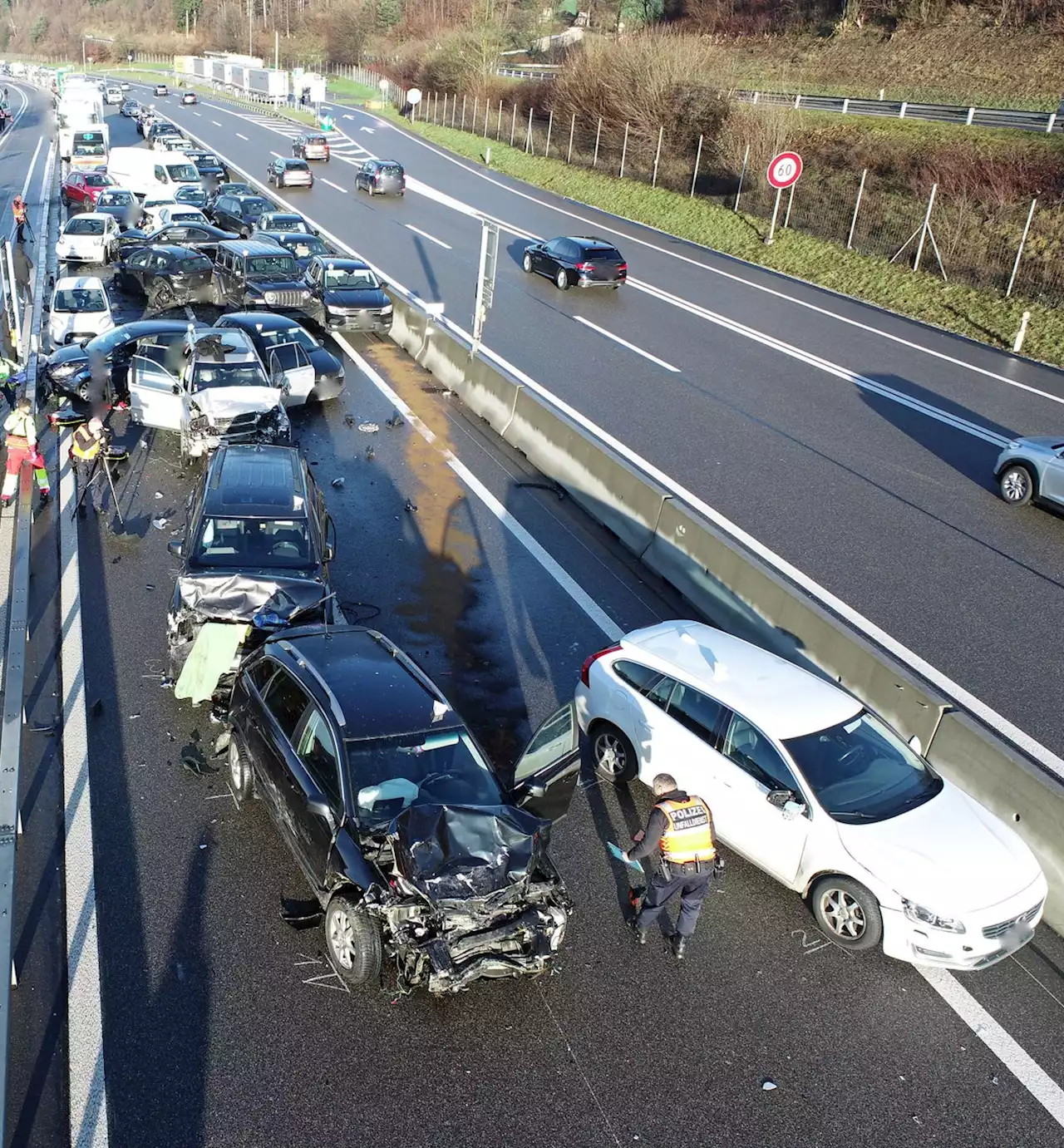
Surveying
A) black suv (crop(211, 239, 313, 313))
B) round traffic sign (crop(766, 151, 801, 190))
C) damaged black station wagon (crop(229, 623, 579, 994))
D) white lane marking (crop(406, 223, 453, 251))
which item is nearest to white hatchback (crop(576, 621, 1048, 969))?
damaged black station wagon (crop(229, 623, 579, 994))

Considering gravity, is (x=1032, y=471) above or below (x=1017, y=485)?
above

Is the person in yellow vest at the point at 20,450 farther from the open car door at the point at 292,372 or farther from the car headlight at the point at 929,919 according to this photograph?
the car headlight at the point at 929,919

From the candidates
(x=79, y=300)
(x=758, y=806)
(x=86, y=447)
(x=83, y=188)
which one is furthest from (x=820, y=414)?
(x=83, y=188)

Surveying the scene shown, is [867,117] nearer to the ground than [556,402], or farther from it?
farther from it

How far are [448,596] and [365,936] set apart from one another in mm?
6277

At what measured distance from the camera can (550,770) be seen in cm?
790

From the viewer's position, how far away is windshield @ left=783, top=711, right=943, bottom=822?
26.5 feet

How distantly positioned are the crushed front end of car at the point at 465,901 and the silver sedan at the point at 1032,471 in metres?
11.7

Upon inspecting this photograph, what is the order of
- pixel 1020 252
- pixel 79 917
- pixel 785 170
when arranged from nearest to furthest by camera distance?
pixel 79 917, pixel 1020 252, pixel 785 170

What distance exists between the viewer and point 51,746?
936 centimetres

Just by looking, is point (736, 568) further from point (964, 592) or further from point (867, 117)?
point (867, 117)

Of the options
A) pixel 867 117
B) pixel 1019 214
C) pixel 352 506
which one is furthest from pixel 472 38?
pixel 352 506

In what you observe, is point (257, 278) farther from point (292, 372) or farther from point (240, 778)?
point (240, 778)

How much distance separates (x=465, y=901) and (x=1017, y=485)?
12715 millimetres
